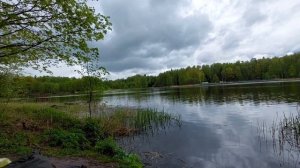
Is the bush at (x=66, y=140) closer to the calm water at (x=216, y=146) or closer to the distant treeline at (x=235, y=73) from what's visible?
the calm water at (x=216, y=146)

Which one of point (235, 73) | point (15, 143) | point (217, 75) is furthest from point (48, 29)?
point (217, 75)

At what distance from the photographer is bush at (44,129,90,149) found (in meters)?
12.3

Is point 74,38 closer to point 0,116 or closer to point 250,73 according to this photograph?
point 0,116

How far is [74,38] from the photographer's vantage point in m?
11.0

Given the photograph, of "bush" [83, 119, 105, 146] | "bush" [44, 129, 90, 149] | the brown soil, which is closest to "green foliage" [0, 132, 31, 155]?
"bush" [44, 129, 90, 149]

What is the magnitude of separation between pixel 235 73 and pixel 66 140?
473ft

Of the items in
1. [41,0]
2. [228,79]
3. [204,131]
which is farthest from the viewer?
[228,79]

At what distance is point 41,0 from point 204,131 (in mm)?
14506

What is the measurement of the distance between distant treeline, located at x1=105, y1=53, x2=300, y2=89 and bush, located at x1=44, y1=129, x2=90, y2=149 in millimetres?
104224

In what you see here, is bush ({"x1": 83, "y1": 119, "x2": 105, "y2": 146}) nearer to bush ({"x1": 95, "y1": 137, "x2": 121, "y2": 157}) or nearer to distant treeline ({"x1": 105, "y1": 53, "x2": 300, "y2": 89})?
bush ({"x1": 95, "y1": 137, "x2": 121, "y2": 157})

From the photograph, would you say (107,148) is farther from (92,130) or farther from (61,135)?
(92,130)

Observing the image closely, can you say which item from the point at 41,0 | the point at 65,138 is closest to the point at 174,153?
the point at 65,138

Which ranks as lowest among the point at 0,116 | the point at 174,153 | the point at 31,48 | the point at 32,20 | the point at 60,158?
the point at 174,153

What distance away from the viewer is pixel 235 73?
482 ft
